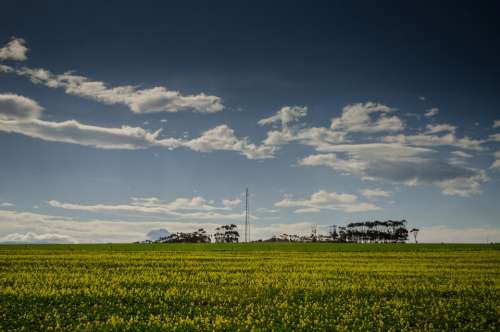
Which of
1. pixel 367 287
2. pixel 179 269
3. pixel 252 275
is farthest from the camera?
pixel 179 269

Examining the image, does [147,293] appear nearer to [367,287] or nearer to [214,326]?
[214,326]

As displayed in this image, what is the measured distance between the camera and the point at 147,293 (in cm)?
2084

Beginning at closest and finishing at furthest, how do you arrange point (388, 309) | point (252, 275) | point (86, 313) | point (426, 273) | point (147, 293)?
point (86, 313)
point (388, 309)
point (147, 293)
point (252, 275)
point (426, 273)

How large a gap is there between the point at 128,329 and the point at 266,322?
527 cm

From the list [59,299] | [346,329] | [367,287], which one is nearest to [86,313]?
[59,299]

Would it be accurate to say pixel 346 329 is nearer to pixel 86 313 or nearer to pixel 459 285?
pixel 86 313

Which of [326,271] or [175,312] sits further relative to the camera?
[326,271]

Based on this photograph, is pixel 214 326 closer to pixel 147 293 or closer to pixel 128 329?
pixel 128 329

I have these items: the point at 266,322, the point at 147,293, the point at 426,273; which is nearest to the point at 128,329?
the point at 266,322

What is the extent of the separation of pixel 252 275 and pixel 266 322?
13.0 m

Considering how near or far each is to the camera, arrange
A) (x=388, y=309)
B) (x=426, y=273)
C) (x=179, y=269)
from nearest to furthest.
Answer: (x=388, y=309) → (x=426, y=273) → (x=179, y=269)

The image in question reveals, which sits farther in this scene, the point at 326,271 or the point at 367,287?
the point at 326,271

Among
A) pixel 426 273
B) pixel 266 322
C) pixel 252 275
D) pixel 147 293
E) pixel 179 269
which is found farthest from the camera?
pixel 179 269

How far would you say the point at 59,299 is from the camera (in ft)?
63.0
